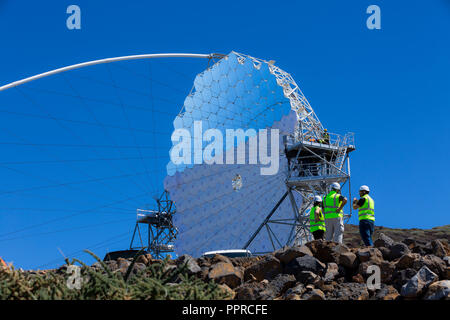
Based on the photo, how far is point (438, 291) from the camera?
9.73 m

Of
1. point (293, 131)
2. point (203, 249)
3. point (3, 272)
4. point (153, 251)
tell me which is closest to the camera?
point (3, 272)

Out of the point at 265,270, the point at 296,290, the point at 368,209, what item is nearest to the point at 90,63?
the point at 368,209

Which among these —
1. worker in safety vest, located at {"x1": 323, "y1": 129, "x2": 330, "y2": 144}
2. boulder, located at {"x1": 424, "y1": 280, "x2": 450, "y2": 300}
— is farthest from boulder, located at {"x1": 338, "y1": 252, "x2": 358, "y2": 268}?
worker in safety vest, located at {"x1": 323, "y1": 129, "x2": 330, "y2": 144}

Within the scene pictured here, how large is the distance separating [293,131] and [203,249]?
360 inches

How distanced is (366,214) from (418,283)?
8.41 m

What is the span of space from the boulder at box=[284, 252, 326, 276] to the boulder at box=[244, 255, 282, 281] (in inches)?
13.6

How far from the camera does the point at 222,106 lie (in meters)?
32.7

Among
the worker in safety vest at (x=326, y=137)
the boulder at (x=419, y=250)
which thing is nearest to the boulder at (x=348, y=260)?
the boulder at (x=419, y=250)

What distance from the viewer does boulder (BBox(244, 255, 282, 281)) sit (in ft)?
41.6

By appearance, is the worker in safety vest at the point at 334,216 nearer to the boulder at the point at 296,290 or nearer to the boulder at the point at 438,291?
the boulder at the point at 296,290

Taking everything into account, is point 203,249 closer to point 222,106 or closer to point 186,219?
point 186,219

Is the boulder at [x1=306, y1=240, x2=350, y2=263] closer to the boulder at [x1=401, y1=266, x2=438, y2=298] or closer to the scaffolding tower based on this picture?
the boulder at [x1=401, y1=266, x2=438, y2=298]

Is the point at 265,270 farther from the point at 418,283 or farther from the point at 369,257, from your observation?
the point at 418,283

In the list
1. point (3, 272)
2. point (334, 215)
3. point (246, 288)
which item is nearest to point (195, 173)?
point (334, 215)
